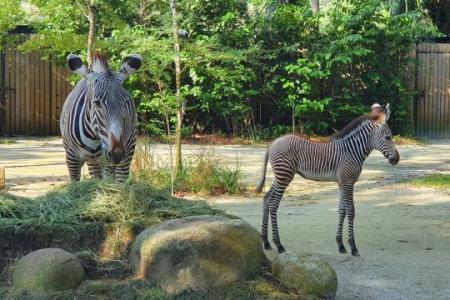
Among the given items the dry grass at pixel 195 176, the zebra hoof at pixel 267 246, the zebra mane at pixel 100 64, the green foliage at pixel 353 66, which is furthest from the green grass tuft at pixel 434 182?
the zebra mane at pixel 100 64

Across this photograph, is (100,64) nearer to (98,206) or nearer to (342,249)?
(98,206)

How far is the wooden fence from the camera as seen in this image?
2248cm

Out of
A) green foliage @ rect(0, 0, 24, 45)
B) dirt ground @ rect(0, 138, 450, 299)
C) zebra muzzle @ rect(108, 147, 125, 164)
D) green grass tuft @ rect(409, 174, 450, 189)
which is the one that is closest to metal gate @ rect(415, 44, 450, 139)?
dirt ground @ rect(0, 138, 450, 299)

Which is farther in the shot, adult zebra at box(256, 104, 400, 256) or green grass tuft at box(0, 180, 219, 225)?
adult zebra at box(256, 104, 400, 256)

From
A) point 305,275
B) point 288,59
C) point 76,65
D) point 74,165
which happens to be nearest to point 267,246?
point 74,165

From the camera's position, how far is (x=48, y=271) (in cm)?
564

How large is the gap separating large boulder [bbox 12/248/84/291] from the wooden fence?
17302 millimetres

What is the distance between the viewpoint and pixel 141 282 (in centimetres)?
579

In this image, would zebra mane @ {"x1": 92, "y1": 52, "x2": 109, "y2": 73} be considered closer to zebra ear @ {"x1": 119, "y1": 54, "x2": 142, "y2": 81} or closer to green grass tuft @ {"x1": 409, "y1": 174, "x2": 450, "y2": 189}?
zebra ear @ {"x1": 119, "y1": 54, "x2": 142, "y2": 81}

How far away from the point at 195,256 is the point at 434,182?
8.71m

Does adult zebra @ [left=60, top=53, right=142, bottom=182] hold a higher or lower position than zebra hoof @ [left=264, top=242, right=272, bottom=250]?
A: higher

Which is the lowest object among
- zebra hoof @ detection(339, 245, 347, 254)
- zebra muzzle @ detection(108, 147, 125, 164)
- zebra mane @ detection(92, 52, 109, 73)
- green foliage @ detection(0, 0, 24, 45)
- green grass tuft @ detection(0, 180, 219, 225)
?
zebra hoof @ detection(339, 245, 347, 254)

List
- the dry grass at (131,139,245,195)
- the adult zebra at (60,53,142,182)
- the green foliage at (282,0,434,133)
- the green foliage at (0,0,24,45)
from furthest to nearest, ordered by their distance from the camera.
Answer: the green foliage at (282,0,434,133)
the green foliage at (0,0,24,45)
the dry grass at (131,139,245,195)
the adult zebra at (60,53,142,182)

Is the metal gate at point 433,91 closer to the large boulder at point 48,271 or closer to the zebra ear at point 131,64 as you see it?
the zebra ear at point 131,64
